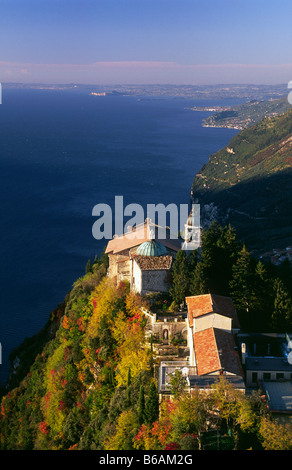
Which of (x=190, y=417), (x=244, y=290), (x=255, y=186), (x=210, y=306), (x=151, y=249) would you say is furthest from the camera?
(x=255, y=186)

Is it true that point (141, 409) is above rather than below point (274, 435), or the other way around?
above

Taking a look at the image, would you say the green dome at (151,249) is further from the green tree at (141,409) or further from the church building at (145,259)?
the green tree at (141,409)

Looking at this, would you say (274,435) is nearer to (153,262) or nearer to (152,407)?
(152,407)

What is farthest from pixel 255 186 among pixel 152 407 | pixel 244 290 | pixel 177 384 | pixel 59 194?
pixel 152 407

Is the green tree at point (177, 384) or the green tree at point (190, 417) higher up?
the green tree at point (177, 384)

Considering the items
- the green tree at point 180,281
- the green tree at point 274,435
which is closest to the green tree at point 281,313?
the green tree at point 180,281

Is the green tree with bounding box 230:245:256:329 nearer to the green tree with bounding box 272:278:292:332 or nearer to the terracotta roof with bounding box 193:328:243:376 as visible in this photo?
the green tree with bounding box 272:278:292:332
